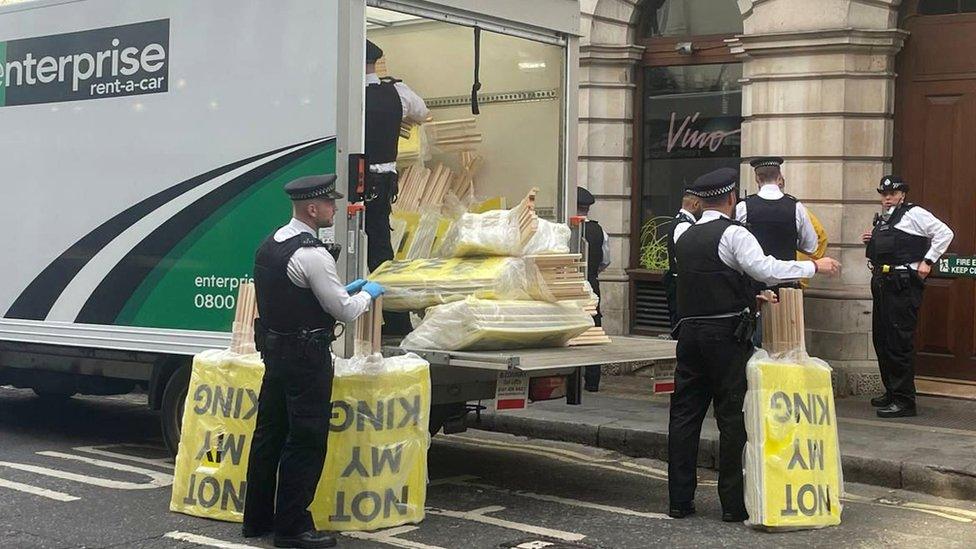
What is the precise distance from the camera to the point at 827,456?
7.51m

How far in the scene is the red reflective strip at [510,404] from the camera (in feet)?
25.3

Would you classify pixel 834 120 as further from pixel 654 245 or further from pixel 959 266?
pixel 654 245

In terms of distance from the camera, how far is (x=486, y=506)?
26.4 feet

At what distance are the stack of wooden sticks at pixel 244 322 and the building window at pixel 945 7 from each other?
7127 millimetres

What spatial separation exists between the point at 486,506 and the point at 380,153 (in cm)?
237

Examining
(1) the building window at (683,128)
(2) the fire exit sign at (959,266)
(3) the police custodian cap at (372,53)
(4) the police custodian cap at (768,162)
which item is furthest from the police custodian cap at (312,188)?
(1) the building window at (683,128)

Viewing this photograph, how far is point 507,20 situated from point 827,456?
136 inches

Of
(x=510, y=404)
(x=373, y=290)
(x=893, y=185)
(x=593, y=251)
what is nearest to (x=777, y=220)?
(x=893, y=185)

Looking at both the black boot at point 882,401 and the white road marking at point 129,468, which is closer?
the white road marking at point 129,468

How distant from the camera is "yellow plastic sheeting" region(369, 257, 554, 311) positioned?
8.20 meters

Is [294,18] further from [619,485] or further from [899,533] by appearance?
[899,533]

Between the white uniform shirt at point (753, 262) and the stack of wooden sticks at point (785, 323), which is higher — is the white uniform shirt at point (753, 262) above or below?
above

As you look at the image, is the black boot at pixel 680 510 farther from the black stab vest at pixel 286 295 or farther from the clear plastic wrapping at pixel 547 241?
the black stab vest at pixel 286 295

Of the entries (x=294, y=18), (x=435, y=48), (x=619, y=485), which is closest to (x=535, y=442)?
(x=619, y=485)
